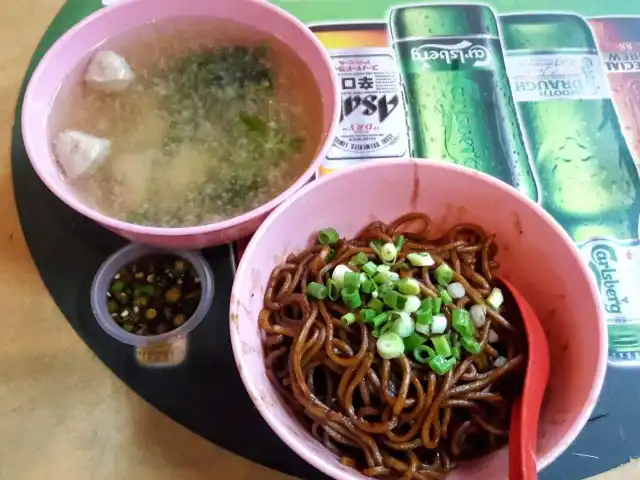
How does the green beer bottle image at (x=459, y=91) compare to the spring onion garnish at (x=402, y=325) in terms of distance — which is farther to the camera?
the green beer bottle image at (x=459, y=91)

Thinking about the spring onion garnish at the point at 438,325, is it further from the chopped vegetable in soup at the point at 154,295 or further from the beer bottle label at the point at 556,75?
the beer bottle label at the point at 556,75

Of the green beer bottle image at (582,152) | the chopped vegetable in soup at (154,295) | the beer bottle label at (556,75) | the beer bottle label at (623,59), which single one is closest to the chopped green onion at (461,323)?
the green beer bottle image at (582,152)

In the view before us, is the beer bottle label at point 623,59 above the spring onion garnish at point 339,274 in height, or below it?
above

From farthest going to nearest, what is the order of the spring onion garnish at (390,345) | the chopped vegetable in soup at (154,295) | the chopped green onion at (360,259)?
1. the chopped vegetable in soup at (154,295)
2. the chopped green onion at (360,259)
3. the spring onion garnish at (390,345)

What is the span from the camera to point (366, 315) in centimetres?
100

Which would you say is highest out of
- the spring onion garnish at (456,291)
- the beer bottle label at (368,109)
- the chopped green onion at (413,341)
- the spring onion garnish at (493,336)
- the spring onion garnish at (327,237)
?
the beer bottle label at (368,109)

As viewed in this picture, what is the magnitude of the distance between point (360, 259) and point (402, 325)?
150 mm

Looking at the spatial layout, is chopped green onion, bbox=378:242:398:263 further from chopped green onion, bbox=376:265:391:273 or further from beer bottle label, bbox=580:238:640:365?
beer bottle label, bbox=580:238:640:365

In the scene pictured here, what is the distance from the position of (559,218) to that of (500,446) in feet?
1.69

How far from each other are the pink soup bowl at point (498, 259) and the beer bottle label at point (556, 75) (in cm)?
46

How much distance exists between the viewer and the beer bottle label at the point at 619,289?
120cm

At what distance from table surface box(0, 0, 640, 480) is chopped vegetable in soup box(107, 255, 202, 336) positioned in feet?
0.33

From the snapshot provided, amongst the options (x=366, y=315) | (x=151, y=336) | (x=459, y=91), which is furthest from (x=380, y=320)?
(x=459, y=91)

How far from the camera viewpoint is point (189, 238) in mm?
1103
